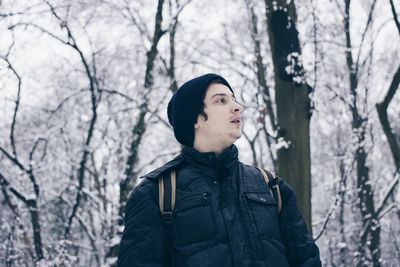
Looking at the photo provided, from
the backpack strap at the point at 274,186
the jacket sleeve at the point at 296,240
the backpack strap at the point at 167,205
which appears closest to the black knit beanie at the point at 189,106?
the backpack strap at the point at 167,205

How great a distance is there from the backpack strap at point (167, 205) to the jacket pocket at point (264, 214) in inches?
13.6

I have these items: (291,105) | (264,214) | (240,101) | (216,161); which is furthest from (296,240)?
(240,101)

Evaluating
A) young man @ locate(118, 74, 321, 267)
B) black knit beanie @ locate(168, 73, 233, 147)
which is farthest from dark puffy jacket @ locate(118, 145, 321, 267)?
black knit beanie @ locate(168, 73, 233, 147)

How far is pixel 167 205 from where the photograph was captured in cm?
207

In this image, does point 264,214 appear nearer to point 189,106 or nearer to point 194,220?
point 194,220

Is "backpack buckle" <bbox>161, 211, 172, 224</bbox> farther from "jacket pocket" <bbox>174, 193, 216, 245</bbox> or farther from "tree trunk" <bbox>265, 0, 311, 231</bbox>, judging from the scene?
"tree trunk" <bbox>265, 0, 311, 231</bbox>

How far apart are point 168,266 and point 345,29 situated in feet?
30.6

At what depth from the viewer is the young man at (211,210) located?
6.53 feet

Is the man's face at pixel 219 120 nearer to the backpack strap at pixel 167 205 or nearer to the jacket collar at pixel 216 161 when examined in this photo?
the jacket collar at pixel 216 161

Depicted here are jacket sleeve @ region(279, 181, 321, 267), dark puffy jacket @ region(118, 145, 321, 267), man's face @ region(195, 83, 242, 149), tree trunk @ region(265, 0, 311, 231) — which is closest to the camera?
dark puffy jacket @ region(118, 145, 321, 267)

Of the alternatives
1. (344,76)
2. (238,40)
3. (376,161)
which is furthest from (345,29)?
(376,161)

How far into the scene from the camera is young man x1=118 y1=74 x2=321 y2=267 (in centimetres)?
199

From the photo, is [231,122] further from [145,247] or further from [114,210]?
[114,210]

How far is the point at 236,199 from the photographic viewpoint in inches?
83.8
